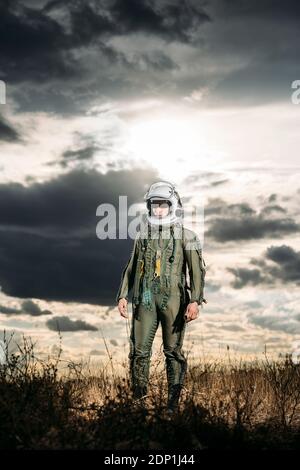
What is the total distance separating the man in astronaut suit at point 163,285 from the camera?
26.7ft

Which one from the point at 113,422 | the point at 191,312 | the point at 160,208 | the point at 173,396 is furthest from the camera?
the point at 160,208

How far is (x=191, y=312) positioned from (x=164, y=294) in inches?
15.9

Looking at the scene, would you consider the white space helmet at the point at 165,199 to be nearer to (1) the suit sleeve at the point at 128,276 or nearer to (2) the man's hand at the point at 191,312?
(1) the suit sleeve at the point at 128,276

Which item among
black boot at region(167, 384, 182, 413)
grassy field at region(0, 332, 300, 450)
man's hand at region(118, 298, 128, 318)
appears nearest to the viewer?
grassy field at region(0, 332, 300, 450)

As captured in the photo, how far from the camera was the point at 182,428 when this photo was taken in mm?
6270

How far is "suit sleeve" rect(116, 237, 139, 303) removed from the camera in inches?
336

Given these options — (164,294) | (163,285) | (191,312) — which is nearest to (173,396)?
(191,312)

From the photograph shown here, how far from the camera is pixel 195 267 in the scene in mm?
8383

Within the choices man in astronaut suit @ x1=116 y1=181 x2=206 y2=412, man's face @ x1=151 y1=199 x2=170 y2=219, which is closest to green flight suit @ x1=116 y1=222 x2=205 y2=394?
man in astronaut suit @ x1=116 y1=181 x2=206 y2=412

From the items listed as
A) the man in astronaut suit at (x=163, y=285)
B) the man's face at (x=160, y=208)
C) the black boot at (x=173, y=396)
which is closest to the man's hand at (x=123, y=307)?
the man in astronaut suit at (x=163, y=285)

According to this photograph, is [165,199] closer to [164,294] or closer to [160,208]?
[160,208]

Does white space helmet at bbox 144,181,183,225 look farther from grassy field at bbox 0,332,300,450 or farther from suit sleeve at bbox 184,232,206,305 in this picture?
grassy field at bbox 0,332,300,450
